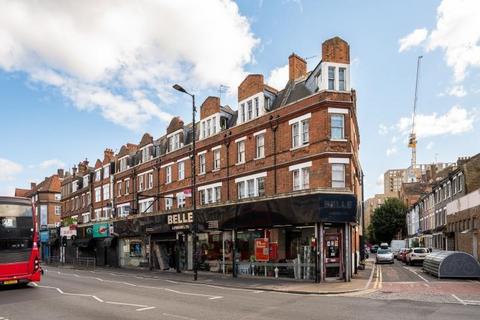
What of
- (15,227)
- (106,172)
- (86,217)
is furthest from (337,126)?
(86,217)

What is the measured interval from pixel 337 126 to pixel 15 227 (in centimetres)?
1686

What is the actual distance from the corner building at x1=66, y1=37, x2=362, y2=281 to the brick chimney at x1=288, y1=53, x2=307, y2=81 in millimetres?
74

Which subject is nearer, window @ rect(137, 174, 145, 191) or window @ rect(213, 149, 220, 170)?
window @ rect(213, 149, 220, 170)

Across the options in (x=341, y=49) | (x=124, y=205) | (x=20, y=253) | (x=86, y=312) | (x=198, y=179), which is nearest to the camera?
(x=86, y=312)

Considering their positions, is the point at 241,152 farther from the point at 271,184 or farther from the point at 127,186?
the point at 127,186

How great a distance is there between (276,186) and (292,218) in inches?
151

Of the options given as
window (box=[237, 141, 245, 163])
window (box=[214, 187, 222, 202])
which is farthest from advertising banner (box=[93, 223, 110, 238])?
window (box=[237, 141, 245, 163])

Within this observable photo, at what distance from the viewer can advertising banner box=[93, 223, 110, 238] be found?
44.4 metres

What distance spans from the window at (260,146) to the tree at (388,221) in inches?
2432

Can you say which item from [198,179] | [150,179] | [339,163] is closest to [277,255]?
[339,163]

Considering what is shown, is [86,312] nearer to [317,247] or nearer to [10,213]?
[10,213]

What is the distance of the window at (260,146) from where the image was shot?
97.3ft

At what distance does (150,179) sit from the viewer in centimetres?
4275

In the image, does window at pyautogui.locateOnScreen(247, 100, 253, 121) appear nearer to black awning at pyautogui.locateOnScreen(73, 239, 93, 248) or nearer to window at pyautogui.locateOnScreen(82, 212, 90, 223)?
black awning at pyautogui.locateOnScreen(73, 239, 93, 248)
